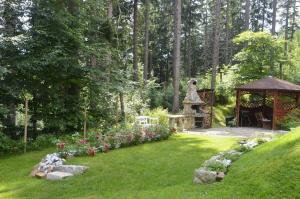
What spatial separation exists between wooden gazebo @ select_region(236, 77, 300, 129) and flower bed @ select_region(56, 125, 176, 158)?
5295 millimetres

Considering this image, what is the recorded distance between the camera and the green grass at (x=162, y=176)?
16.9 ft

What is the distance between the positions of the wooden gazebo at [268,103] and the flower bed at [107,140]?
17.4 feet

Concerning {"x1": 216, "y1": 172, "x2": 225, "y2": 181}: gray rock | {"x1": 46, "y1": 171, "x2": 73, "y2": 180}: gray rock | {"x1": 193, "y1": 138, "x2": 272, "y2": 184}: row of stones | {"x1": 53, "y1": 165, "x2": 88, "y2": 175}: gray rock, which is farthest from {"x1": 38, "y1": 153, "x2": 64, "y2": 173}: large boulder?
{"x1": 216, "y1": 172, "x2": 225, "y2": 181}: gray rock

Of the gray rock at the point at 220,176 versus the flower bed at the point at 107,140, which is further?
the flower bed at the point at 107,140

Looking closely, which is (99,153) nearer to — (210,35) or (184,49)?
(184,49)

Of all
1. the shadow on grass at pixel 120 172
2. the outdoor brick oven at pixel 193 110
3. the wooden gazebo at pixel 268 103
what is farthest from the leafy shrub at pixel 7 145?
the wooden gazebo at pixel 268 103

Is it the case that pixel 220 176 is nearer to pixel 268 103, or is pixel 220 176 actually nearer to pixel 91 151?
pixel 91 151

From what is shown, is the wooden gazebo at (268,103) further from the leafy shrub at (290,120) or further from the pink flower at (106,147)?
the pink flower at (106,147)

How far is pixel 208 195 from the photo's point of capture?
518cm

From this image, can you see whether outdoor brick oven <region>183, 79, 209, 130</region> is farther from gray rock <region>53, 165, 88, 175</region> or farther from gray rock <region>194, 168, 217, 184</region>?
gray rock <region>194, 168, 217, 184</region>

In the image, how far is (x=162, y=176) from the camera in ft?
23.6

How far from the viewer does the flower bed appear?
9.15 meters

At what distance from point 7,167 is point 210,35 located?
29619mm

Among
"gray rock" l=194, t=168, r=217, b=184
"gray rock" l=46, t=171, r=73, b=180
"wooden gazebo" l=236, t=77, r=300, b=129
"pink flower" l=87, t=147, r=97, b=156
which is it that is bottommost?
"gray rock" l=46, t=171, r=73, b=180
